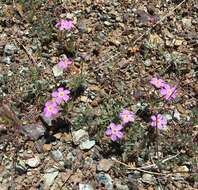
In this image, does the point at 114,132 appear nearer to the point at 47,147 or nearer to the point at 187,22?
the point at 47,147

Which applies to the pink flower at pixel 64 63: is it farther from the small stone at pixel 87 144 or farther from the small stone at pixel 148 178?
the small stone at pixel 148 178

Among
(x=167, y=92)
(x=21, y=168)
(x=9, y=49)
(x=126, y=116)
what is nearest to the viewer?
(x=21, y=168)

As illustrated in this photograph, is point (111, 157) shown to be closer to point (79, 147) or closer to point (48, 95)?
point (79, 147)

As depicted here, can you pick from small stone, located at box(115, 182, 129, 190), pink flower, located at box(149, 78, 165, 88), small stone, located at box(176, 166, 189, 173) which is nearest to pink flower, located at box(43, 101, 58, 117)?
small stone, located at box(115, 182, 129, 190)

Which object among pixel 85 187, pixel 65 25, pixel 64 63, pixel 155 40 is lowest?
pixel 85 187

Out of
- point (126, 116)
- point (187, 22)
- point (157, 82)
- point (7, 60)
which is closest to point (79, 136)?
point (126, 116)
